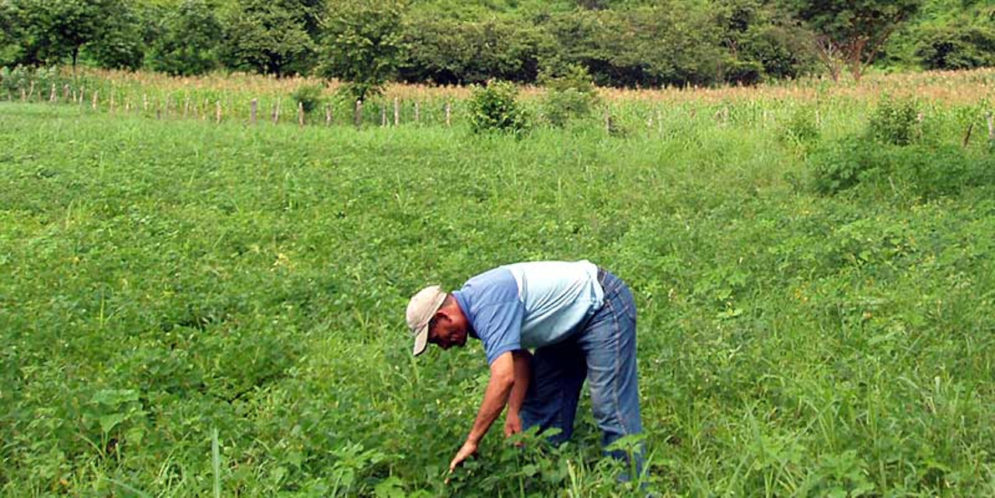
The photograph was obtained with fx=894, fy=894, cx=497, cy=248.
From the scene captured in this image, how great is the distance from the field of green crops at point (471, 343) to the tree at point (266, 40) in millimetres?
27531

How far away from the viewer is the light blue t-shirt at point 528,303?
366 cm

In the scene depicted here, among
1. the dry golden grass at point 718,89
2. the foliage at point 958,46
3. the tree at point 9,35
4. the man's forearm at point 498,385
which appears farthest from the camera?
the foliage at point 958,46

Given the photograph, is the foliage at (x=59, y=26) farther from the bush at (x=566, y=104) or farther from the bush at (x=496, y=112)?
the bush at (x=566, y=104)

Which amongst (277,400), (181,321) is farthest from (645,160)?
(277,400)

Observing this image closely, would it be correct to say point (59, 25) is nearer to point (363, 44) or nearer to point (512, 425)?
point (363, 44)

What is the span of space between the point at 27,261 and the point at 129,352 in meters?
2.65

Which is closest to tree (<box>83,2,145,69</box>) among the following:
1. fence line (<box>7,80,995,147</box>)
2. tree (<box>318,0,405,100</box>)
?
fence line (<box>7,80,995,147</box>)

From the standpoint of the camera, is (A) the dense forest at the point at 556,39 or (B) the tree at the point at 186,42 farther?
(B) the tree at the point at 186,42

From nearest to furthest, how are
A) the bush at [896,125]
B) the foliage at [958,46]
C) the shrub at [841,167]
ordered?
the shrub at [841,167], the bush at [896,125], the foliage at [958,46]

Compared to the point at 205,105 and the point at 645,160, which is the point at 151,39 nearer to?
the point at 205,105

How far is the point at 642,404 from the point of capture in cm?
481

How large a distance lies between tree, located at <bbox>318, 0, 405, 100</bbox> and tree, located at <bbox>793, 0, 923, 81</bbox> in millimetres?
14979

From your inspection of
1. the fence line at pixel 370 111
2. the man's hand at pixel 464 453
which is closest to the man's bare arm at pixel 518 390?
the man's hand at pixel 464 453

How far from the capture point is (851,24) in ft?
102
